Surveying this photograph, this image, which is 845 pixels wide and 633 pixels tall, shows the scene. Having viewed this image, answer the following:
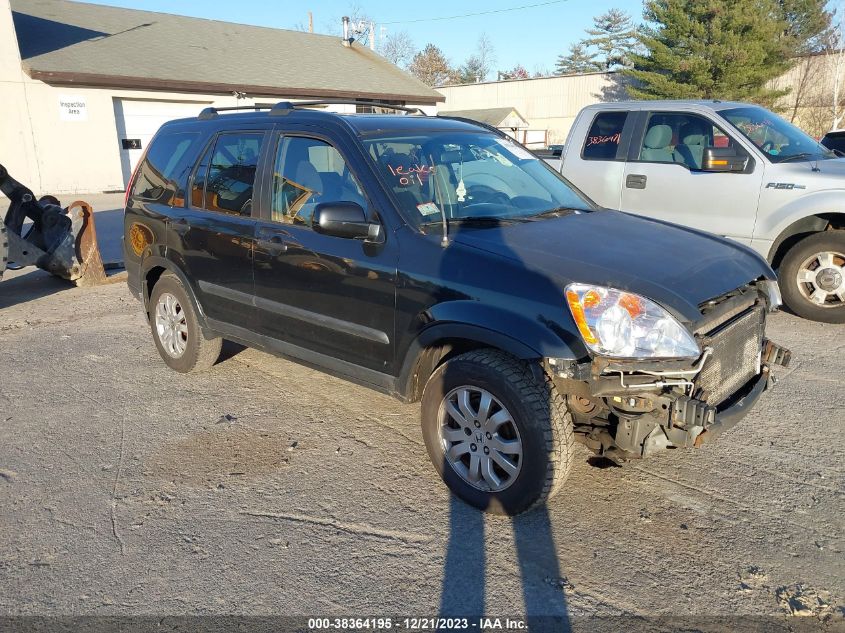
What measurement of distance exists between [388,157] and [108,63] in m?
19.0

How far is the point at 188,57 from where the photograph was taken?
22.5 m

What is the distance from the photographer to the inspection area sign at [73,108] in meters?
18.6

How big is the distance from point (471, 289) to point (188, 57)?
2237cm

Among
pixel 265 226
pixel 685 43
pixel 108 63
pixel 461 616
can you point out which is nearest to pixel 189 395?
pixel 265 226

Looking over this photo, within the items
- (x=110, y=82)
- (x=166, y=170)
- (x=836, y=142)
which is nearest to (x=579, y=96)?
(x=110, y=82)

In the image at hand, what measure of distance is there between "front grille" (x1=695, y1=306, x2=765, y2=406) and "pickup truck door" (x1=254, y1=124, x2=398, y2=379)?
5.35 feet

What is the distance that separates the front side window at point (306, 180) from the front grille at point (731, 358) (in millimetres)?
2071

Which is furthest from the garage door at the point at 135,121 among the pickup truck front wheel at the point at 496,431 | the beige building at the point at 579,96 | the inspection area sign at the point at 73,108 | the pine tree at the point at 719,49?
the pine tree at the point at 719,49

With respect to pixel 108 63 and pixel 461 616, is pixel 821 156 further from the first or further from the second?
pixel 108 63

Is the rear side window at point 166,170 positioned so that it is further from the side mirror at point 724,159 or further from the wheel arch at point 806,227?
the wheel arch at point 806,227

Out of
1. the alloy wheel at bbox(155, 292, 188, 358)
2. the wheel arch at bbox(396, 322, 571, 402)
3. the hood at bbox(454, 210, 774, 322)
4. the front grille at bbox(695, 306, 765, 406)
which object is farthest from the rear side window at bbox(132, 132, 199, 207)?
the front grille at bbox(695, 306, 765, 406)

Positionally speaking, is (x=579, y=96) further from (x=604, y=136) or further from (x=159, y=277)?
(x=159, y=277)

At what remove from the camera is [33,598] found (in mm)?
2914

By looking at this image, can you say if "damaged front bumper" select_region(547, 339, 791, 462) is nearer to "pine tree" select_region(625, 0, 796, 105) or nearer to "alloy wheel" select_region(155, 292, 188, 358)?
"alloy wheel" select_region(155, 292, 188, 358)
